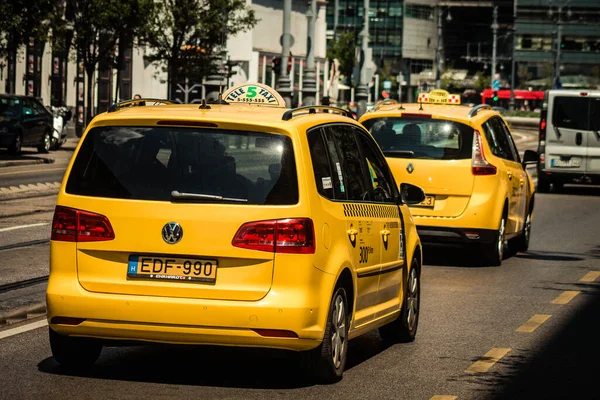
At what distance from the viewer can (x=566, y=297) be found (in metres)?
12.7

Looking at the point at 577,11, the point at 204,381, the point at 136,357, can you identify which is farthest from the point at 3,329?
the point at 577,11

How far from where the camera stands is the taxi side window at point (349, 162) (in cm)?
835

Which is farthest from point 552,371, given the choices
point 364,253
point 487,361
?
point 364,253

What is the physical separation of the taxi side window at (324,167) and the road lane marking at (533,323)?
2.77 metres

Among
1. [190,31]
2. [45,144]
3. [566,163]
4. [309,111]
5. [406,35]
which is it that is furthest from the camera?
[406,35]

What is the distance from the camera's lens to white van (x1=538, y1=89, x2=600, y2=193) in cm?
2992

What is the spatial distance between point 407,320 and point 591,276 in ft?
18.3

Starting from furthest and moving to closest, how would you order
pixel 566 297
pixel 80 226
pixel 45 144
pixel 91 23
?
pixel 91 23 < pixel 45 144 < pixel 566 297 < pixel 80 226

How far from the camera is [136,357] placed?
8.66 m

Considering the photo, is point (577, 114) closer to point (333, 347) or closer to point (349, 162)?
point (349, 162)

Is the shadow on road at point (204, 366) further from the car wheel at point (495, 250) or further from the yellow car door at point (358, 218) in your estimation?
the car wheel at point (495, 250)

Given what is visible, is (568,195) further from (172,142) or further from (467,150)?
(172,142)

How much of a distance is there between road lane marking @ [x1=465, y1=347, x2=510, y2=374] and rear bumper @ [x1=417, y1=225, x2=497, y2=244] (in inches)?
233

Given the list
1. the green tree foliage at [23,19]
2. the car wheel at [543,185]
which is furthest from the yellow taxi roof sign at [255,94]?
the green tree foliage at [23,19]
